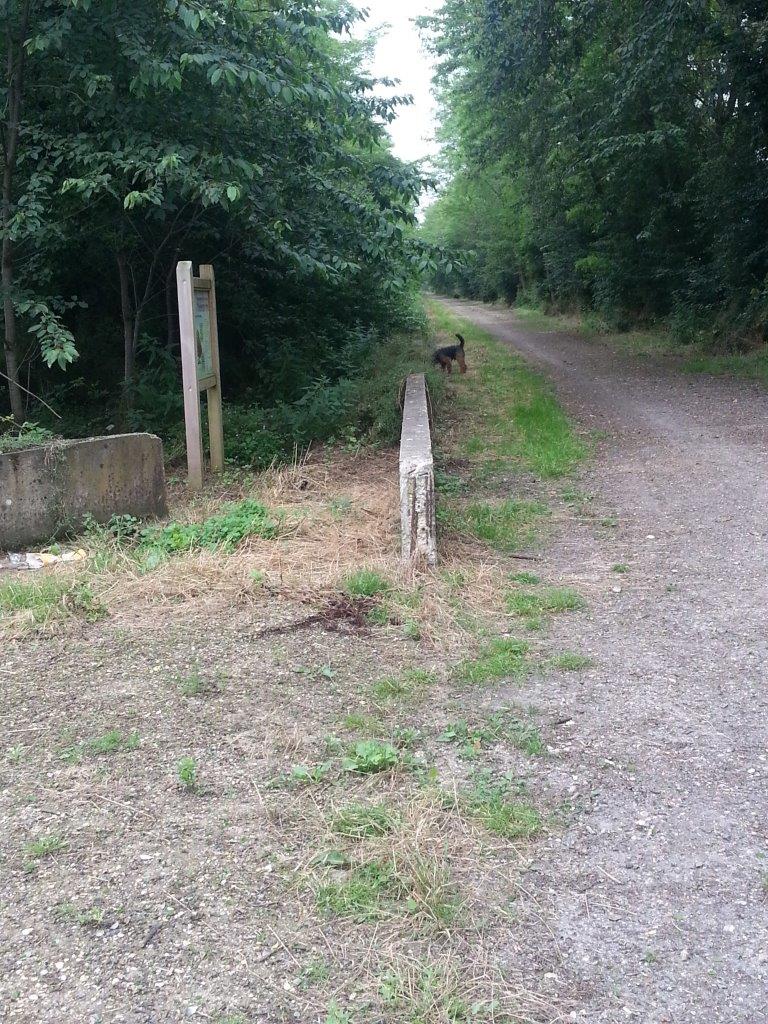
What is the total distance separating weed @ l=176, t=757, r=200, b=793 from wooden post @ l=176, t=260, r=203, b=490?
445 centimetres

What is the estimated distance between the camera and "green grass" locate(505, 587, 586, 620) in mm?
4957

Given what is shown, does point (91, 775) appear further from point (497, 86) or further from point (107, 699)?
point (497, 86)

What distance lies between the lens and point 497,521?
6738 millimetres

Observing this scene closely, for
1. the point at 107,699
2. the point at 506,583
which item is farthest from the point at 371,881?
the point at 506,583

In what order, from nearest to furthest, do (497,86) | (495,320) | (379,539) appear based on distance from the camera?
(379,539), (497,86), (495,320)

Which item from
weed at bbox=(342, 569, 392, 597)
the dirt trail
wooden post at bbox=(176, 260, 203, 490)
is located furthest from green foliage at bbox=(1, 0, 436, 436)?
the dirt trail

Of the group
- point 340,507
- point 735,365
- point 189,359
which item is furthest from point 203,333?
point 735,365

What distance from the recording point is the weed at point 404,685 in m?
3.97

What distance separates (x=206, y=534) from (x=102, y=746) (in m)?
2.56

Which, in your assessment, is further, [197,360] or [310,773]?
[197,360]

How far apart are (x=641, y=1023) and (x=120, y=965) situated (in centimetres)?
141

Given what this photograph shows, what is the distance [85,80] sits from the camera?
8.15 meters

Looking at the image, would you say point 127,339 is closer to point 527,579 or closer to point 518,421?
point 518,421

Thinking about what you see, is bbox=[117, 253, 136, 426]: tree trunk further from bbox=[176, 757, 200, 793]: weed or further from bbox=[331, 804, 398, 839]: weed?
bbox=[331, 804, 398, 839]: weed
